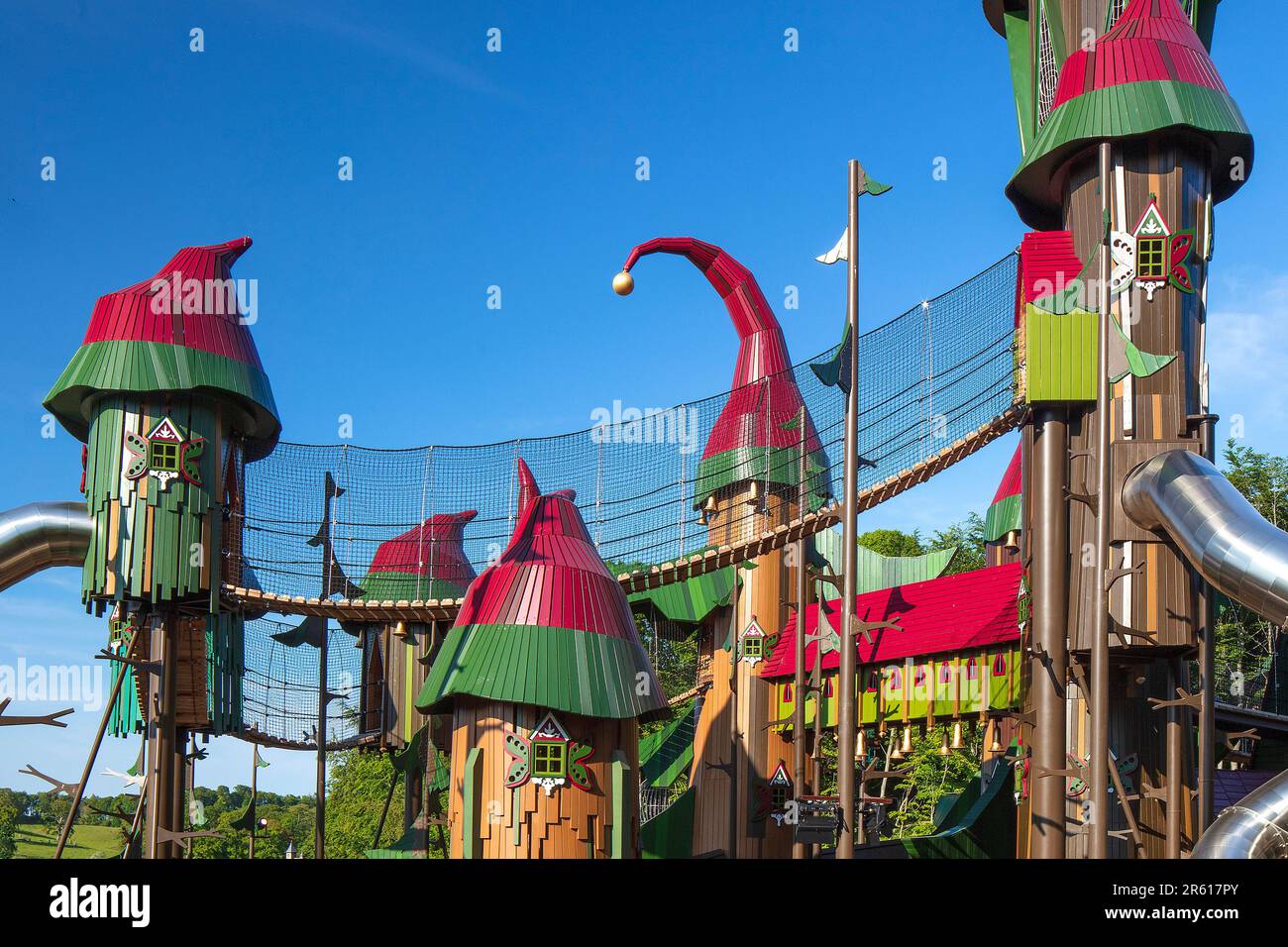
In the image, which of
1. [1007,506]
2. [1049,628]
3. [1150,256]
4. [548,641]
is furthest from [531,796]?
[1007,506]

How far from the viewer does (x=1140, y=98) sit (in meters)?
14.2

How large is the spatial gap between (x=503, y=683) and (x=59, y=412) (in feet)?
19.2

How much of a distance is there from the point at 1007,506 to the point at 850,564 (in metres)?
12.6

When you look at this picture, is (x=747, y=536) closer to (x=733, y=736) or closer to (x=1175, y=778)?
(x=733, y=736)

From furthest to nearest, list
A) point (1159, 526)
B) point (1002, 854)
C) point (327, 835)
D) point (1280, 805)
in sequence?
point (327, 835) < point (1002, 854) < point (1159, 526) < point (1280, 805)

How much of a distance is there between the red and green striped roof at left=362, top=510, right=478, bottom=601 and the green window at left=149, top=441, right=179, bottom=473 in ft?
16.8

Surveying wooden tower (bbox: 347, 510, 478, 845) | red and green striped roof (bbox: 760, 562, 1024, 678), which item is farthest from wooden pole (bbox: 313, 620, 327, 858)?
red and green striped roof (bbox: 760, 562, 1024, 678)

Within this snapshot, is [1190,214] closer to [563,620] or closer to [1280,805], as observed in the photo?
[1280,805]

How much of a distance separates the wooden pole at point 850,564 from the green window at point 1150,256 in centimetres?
452

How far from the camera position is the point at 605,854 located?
13.2m

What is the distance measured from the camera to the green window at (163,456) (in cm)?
1472

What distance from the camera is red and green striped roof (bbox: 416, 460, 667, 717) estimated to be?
13.5 m

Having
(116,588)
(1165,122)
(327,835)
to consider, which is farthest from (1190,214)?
(327,835)

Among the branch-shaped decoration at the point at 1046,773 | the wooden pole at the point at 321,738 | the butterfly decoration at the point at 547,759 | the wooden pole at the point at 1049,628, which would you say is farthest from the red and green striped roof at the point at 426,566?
the branch-shaped decoration at the point at 1046,773
